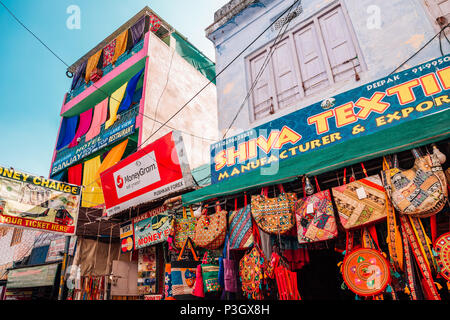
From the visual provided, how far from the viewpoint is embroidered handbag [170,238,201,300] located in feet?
13.2

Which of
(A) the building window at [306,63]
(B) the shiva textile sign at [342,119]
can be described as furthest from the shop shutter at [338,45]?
(B) the shiva textile sign at [342,119]

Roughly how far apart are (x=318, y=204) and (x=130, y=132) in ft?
30.7

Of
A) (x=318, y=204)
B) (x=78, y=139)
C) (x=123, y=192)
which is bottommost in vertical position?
(x=318, y=204)

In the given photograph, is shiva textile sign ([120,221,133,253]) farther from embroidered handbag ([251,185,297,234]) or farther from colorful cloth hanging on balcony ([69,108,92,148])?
colorful cloth hanging on balcony ([69,108,92,148])

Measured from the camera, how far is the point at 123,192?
6840 millimetres

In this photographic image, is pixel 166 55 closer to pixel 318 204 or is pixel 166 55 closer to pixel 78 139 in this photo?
Answer: pixel 78 139

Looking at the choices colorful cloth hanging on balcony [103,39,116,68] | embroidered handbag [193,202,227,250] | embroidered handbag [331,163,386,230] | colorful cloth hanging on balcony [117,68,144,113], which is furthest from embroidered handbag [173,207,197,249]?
colorful cloth hanging on balcony [103,39,116,68]

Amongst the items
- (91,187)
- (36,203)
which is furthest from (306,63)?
(91,187)

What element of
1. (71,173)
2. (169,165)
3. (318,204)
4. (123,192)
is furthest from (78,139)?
(318,204)

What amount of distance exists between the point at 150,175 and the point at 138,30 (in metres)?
10.5

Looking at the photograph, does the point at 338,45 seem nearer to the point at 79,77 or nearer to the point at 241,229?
the point at 241,229

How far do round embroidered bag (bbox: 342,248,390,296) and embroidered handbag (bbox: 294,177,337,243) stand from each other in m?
0.33

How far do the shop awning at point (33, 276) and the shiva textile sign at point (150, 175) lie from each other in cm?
512

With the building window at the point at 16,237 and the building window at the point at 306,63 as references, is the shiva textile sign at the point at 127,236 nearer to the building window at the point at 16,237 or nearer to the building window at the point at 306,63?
the building window at the point at 306,63
